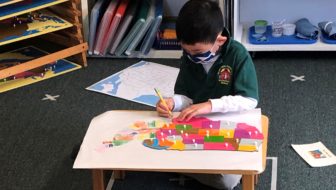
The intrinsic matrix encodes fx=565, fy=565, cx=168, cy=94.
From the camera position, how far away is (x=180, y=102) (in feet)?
5.74

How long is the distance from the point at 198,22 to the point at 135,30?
133 cm

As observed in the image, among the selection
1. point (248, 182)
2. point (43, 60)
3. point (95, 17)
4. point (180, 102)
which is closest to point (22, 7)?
point (43, 60)

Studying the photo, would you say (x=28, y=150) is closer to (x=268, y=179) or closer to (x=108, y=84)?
(x=108, y=84)

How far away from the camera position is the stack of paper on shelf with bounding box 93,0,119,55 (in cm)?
281

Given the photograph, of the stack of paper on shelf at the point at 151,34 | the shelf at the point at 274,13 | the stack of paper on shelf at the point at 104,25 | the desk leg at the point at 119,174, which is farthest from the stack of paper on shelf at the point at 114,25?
the desk leg at the point at 119,174

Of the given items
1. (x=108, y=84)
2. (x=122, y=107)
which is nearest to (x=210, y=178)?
(x=122, y=107)

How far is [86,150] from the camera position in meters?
1.46

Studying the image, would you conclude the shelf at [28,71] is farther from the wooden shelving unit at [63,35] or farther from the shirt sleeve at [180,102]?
the shirt sleeve at [180,102]

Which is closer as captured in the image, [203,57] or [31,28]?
[203,57]

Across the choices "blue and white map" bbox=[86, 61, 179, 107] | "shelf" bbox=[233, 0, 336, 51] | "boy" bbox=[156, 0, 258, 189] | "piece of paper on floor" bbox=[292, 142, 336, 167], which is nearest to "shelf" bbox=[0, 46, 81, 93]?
"blue and white map" bbox=[86, 61, 179, 107]

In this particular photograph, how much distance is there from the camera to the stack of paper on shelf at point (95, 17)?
2.81m

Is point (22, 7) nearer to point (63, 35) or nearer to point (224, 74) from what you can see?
point (63, 35)

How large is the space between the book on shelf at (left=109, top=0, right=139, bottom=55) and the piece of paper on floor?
1.13 metres

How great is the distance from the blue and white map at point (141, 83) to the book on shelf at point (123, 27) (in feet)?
0.51
